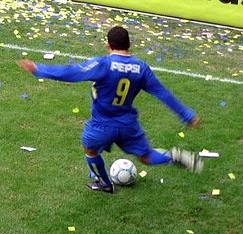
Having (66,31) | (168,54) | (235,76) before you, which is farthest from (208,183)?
(66,31)

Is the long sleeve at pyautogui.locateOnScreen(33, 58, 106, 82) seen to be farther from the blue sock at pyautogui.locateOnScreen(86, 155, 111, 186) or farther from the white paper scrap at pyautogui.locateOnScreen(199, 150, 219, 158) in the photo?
the white paper scrap at pyautogui.locateOnScreen(199, 150, 219, 158)

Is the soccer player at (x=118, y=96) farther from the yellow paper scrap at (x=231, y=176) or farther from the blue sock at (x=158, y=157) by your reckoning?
the yellow paper scrap at (x=231, y=176)

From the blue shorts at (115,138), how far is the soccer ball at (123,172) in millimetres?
437

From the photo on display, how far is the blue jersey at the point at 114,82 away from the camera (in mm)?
5398

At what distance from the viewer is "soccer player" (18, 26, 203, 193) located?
17.8 ft

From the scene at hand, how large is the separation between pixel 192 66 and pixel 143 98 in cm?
175

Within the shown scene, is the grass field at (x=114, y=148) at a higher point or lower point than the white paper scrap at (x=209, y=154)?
lower

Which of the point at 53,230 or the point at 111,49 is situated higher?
the point at 111,49

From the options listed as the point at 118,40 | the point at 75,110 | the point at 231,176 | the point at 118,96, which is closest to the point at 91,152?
the point at 118,96

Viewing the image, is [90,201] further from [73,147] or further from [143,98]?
[143,98]

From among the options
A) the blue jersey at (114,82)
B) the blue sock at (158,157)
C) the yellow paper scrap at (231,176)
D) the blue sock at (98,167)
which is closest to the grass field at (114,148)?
the yellow paper scrap at (231,176)

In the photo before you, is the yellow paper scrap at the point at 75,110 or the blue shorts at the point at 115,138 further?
the yellow paper scrap at the point at 75,110

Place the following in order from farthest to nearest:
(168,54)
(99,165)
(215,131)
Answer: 1. (168,54)
2. (215,131)
3. (99,165)

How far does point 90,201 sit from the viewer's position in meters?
6.12
